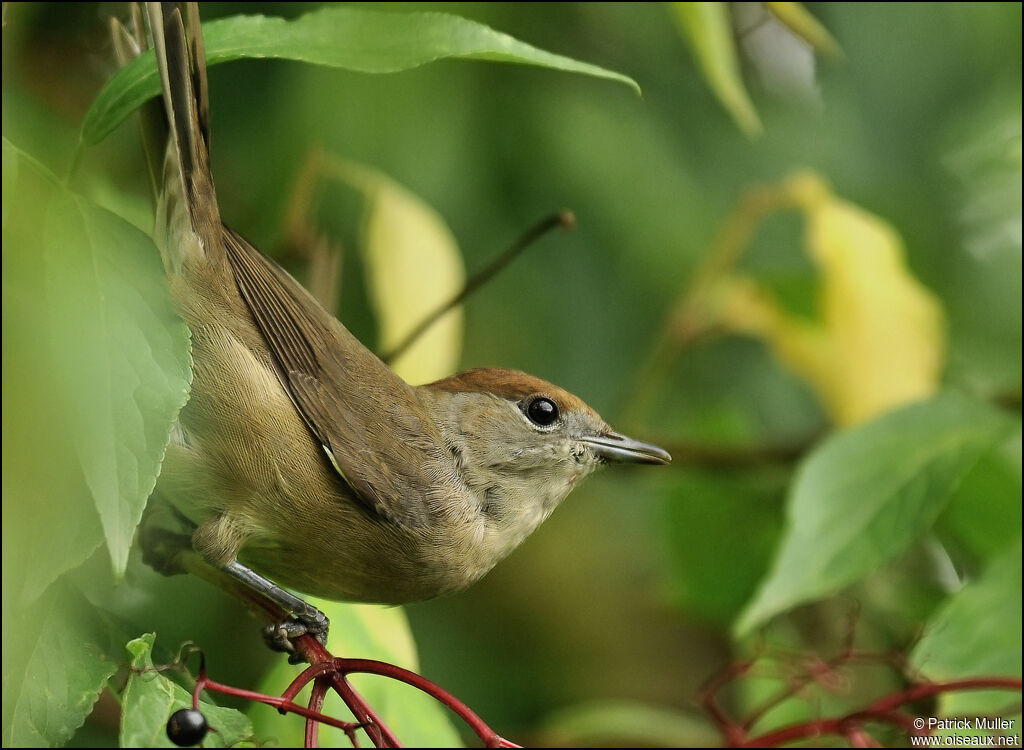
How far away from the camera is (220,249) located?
9.27ft

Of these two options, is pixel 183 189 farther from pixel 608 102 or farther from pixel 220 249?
pixel 608 102

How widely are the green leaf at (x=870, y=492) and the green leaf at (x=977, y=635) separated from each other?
8.5 inches

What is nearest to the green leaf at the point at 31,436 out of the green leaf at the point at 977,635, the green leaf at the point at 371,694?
the green leaf at the point at 371,694

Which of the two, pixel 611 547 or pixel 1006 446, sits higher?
pixel 1006 446

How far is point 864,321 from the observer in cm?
391

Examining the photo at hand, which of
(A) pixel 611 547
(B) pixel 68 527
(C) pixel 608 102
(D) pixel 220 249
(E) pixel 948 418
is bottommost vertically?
(A) pixel 611 547

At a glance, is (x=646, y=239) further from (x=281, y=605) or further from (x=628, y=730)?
(x=281, y=605)

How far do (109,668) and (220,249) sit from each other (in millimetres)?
1112

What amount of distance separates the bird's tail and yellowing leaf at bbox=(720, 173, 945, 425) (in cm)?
212

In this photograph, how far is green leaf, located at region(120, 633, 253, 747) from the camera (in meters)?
1.84

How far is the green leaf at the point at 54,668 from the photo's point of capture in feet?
5.93

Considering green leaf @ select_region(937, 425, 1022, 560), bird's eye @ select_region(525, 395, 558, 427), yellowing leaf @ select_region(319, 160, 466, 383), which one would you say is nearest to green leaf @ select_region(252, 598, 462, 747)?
bird's eye @ select_region(525, 395, 558, 427)

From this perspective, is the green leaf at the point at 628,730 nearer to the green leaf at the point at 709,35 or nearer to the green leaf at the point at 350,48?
the green leaf at the point at 709,35

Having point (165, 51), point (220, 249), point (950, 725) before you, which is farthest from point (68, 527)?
point (950, 725)
